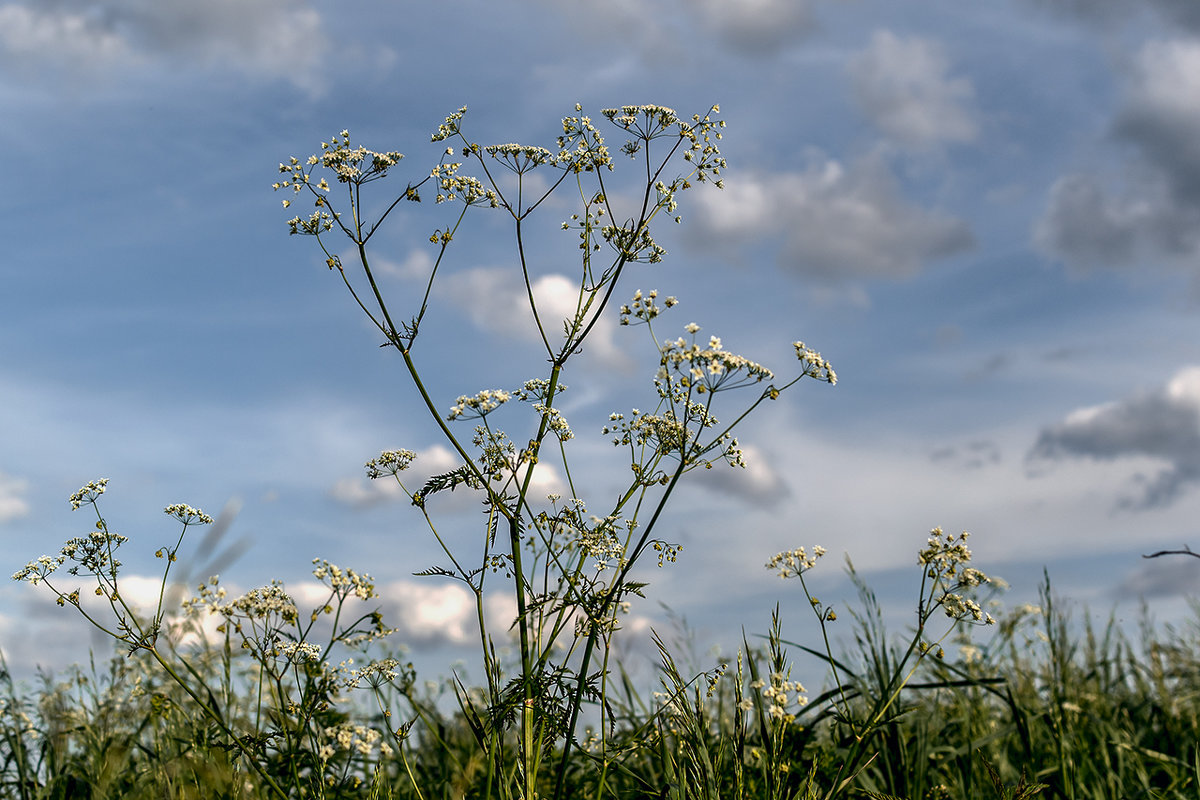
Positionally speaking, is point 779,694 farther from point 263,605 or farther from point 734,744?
point 263,605

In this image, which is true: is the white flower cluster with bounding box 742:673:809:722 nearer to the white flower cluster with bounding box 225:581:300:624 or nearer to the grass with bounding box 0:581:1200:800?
the grass with bounding box 0:581:1200:800

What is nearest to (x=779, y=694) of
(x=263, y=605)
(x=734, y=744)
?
(x=734, y=744)

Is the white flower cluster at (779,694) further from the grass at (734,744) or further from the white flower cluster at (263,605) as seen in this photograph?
the white flower cluster at (263,605)

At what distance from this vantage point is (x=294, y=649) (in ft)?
15.7

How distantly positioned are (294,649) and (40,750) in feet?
11.1

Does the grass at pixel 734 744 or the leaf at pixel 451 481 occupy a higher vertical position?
the leaf at pixel 451 481

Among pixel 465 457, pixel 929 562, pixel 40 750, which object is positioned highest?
pixel 465 457

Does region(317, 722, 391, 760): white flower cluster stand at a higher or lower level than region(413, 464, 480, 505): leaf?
lower

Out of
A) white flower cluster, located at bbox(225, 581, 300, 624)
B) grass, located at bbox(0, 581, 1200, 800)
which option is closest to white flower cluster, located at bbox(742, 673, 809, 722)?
grass, located at bbox(0, 581, 1200, 800)

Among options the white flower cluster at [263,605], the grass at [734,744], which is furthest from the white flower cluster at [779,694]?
the white flower cluster at [263,605]

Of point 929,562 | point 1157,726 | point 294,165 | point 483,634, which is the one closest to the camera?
point 483,634

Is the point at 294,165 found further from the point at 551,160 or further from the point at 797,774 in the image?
the point at 797,774

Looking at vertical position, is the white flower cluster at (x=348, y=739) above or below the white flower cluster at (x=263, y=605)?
below

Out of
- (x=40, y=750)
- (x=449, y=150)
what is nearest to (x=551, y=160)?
(x=449, y=150)
